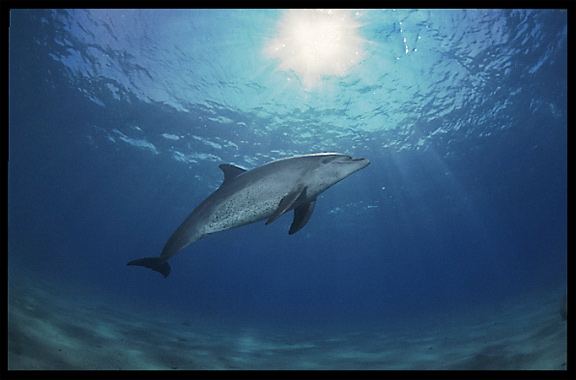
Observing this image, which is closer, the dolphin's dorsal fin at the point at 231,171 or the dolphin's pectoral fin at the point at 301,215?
the dolphin's pectoral fin at the point at 301,215

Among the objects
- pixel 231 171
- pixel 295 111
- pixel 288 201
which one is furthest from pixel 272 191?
pixel 295 111

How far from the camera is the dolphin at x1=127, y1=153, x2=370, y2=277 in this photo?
13.9ft

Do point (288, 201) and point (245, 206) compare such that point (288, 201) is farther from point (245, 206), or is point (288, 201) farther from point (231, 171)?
point (231, 171)

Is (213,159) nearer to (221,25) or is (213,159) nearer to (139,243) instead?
(221,25)

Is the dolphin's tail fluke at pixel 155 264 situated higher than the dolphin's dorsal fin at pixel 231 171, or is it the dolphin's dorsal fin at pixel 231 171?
the dolphin's dorsal fin at pixel 231 171

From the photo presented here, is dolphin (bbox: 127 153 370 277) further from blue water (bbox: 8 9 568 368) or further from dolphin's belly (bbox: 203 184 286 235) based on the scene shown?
blue water (bbox: 8 9 568 368)

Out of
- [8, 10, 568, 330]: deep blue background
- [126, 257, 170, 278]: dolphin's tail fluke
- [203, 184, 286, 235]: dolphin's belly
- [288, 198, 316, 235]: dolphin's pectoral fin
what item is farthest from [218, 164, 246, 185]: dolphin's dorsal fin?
[8, 10, 568, 330]: deep blue background

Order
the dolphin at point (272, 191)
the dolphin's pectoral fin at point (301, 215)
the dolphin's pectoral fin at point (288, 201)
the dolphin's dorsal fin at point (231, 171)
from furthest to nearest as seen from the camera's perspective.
Result: the dolphin's dorsal fin at point (231, 171) → the dolphin's pectoral fin at point (301, 215) → the dolphin at point (272, 191) → the dolphin's pectoral fin at point (288, 201)

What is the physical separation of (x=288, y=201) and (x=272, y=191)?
45 cm

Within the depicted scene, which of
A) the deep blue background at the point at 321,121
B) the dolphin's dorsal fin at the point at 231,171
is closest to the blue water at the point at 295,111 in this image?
the deep blue background at the point at 321,121

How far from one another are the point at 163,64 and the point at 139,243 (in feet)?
178

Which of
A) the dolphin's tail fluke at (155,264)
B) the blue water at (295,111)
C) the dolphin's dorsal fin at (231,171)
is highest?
the blue water at (295,111)

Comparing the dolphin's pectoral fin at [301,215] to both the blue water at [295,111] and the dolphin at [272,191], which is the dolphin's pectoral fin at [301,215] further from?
the blue water at [295,111]

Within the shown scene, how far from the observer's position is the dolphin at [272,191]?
4238 millimetres
